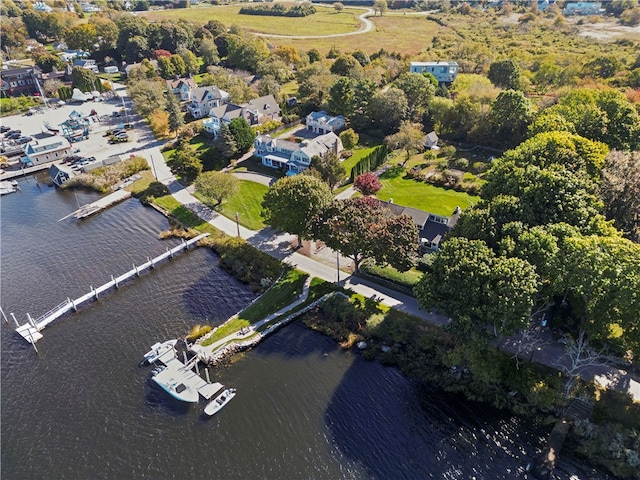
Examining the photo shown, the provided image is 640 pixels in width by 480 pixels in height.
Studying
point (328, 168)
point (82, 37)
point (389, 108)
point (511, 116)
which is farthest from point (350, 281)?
point (82, 37)

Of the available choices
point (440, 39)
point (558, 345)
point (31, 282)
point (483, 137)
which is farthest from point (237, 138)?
point (440, 39)

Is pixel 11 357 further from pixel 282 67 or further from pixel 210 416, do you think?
pixel 282 67

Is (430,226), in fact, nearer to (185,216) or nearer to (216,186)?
(216,186)

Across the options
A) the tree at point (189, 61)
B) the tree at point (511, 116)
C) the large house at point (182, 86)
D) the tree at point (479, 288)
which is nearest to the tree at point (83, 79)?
the large house at point (182, 86)

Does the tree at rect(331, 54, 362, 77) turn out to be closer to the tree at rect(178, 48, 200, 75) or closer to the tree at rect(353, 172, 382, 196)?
the tree at rect(178, 48, 200, 75)

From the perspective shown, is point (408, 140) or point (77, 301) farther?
point (408, 140)

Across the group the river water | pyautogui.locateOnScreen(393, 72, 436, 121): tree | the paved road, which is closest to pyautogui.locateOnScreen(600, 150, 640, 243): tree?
the paved road
